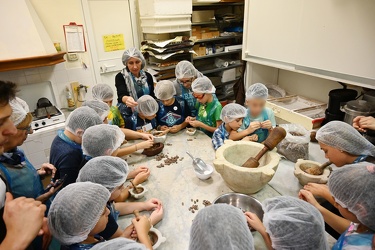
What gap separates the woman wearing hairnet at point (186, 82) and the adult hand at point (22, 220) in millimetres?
1621

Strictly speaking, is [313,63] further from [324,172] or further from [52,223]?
[52,223]

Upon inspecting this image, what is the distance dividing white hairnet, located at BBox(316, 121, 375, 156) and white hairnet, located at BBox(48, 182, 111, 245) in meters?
1.12

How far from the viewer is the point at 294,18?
199cm

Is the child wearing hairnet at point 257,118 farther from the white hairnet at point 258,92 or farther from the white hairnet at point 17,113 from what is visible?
the white hairnet at point 17,113

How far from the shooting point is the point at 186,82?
2236mm

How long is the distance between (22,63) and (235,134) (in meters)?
2.21

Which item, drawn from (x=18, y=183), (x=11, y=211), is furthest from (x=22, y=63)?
(x=11, y=211)

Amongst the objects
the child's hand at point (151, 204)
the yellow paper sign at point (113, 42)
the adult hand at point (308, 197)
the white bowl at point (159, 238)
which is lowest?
the white bowl at point (159, 238)

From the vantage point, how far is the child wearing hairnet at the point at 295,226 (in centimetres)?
68

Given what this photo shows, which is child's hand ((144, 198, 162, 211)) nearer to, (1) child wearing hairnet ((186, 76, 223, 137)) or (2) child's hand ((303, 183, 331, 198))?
(2) child's hand ((303, 183, 331, 198))

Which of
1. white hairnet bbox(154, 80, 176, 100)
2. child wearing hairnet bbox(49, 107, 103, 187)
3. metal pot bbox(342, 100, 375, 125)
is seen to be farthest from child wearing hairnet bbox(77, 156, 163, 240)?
metal pot bbox(342, 100, 375, 125)

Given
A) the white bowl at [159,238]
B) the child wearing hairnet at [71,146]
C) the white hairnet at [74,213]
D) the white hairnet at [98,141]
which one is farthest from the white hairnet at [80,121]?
the white bowl at [159,238]

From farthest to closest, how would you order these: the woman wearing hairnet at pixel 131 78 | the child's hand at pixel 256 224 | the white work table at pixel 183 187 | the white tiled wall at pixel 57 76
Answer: the white tiled wall at pixel 57 76 < the woman wearing hairnet at pixel 131 78 < the white work table at pixel 183 187 < the child's hand at pixel 256 224

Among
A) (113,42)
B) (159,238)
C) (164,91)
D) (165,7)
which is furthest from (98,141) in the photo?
(113,42)
